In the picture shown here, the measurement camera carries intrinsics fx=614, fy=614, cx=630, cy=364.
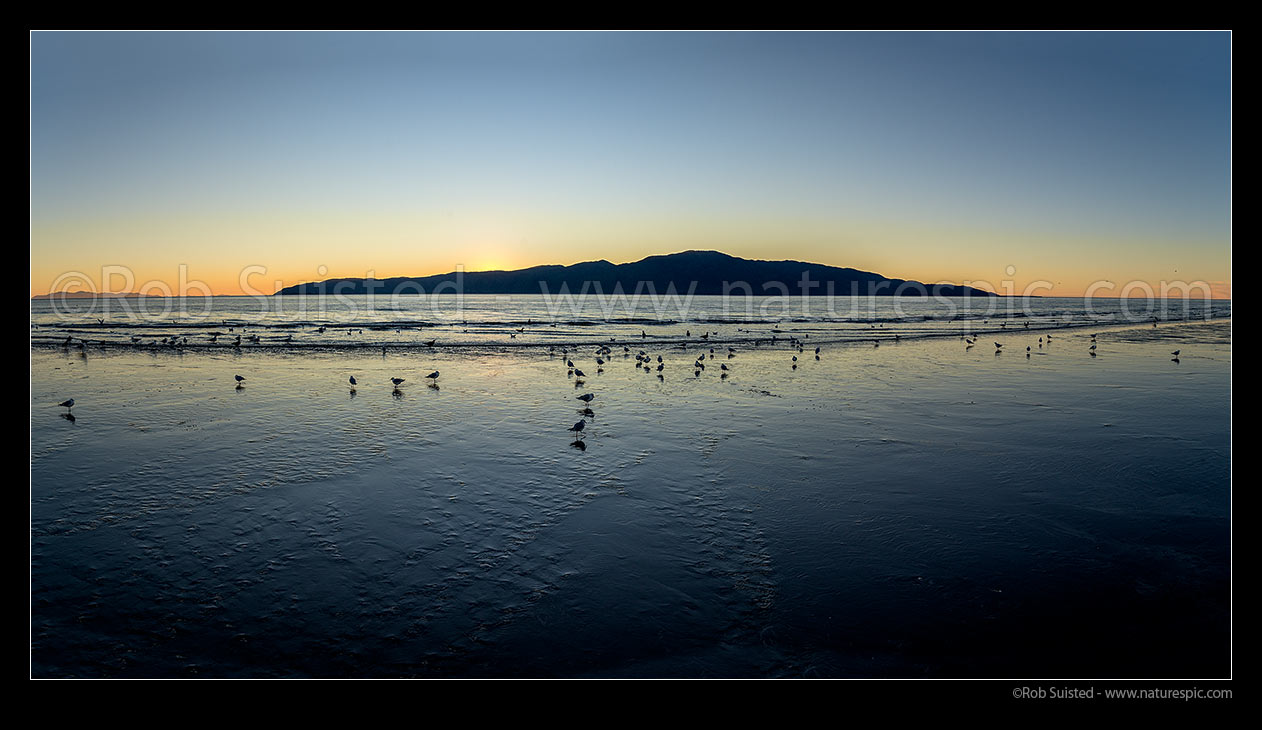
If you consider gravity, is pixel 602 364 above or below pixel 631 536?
above

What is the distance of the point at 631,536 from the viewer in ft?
24.8

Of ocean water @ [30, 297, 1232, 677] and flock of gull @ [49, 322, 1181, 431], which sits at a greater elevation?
flock of gull @ [49, 322, 1181, 431]

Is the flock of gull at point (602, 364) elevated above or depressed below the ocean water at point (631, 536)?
above

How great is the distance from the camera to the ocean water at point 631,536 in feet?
17.2

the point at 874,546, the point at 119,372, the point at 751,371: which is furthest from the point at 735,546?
the point at 119,372

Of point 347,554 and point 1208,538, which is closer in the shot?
point 347,554

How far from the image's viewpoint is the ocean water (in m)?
5.24

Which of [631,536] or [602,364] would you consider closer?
[631,536]

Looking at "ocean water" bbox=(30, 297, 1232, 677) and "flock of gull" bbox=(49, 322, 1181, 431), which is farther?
"flock of gull" bbox=(49, 322, 1181, 431)

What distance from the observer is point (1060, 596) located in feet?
20.0

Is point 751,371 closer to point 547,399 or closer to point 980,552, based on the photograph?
point 547,399

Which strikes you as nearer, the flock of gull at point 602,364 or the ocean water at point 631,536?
the ocean water at point 631,536

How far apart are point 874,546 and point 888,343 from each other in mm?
31644
